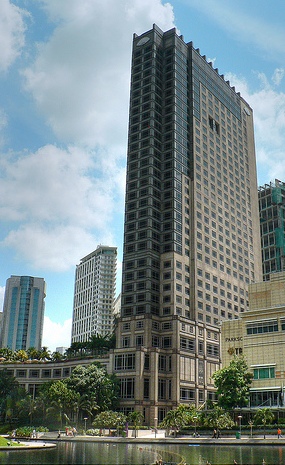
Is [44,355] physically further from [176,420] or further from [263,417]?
[263,417]

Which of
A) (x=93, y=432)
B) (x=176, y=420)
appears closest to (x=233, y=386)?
(x=176, y=420)

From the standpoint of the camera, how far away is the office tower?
127 meters

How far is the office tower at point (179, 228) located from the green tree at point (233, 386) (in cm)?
2785

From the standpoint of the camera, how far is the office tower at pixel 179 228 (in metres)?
127

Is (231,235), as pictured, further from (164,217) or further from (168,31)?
(168,31)

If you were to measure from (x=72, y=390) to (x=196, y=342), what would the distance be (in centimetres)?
3848

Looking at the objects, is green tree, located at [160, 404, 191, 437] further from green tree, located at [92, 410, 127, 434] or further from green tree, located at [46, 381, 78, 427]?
green tree, located at [46, 381, 78, 427]

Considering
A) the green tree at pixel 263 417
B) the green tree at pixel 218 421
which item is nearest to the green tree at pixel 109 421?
the green tree at pixel 218 421

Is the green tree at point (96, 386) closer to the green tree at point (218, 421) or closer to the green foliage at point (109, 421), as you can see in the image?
the green foliage at point (109, 421)

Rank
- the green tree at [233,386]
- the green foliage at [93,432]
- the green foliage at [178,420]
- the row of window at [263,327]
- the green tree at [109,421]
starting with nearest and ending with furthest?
the green foliage at [178,420]
the green tree at [233,386]
the green foliage at [93,432]
the green tree at [109,421]
the row of window at [263,327]

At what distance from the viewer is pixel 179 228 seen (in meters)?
143

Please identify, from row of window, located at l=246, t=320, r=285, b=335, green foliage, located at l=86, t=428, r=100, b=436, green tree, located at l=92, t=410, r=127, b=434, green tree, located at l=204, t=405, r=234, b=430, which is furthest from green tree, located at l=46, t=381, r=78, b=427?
row of window, located at l=246, t=320, r=285, b=335

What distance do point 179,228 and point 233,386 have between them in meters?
56.6

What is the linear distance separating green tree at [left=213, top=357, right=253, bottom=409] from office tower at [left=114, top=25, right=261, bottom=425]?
27850mm
